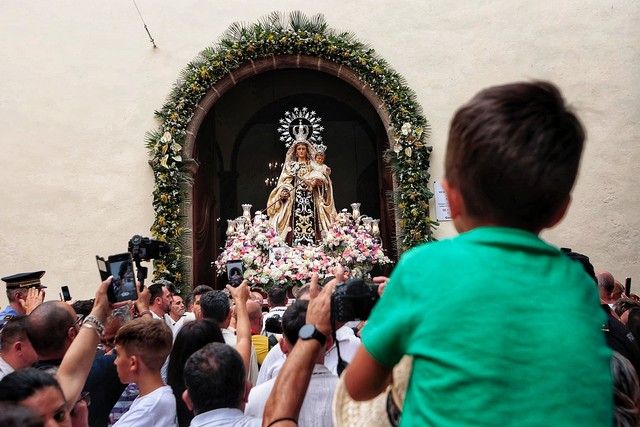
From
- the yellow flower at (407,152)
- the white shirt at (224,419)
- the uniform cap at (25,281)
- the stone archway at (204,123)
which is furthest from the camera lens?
the stone archway at (204,123)

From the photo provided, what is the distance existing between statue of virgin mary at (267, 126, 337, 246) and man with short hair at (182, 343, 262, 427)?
767 centimetres

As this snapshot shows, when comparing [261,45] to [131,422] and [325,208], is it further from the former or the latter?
[131,422]

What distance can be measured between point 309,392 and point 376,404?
4.24 feet

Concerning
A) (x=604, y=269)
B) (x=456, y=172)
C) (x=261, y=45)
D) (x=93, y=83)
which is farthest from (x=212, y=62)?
(x=456, y=172)

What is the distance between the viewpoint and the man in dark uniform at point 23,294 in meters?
4.54

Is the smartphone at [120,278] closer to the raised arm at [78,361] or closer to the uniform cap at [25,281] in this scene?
the raised arm at [78,361]

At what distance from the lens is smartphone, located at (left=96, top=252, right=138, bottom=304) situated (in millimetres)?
2646

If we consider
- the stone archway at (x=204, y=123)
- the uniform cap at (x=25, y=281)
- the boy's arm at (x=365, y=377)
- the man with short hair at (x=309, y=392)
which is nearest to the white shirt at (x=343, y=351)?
the man with short hair at (x=309, y=392)

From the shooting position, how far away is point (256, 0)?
9891mm

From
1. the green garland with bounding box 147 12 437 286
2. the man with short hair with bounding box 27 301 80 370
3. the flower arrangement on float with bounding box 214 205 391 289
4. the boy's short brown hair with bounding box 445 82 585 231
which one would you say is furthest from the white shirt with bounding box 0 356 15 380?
the green garland with bounding box 147 12 437 286

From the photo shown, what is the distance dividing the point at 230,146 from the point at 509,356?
11.0 meters

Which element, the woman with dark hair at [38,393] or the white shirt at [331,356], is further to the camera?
the white shirt at [331,356]

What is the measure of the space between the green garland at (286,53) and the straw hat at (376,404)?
7.97 metres

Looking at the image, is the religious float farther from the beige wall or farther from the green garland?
the beige wall
